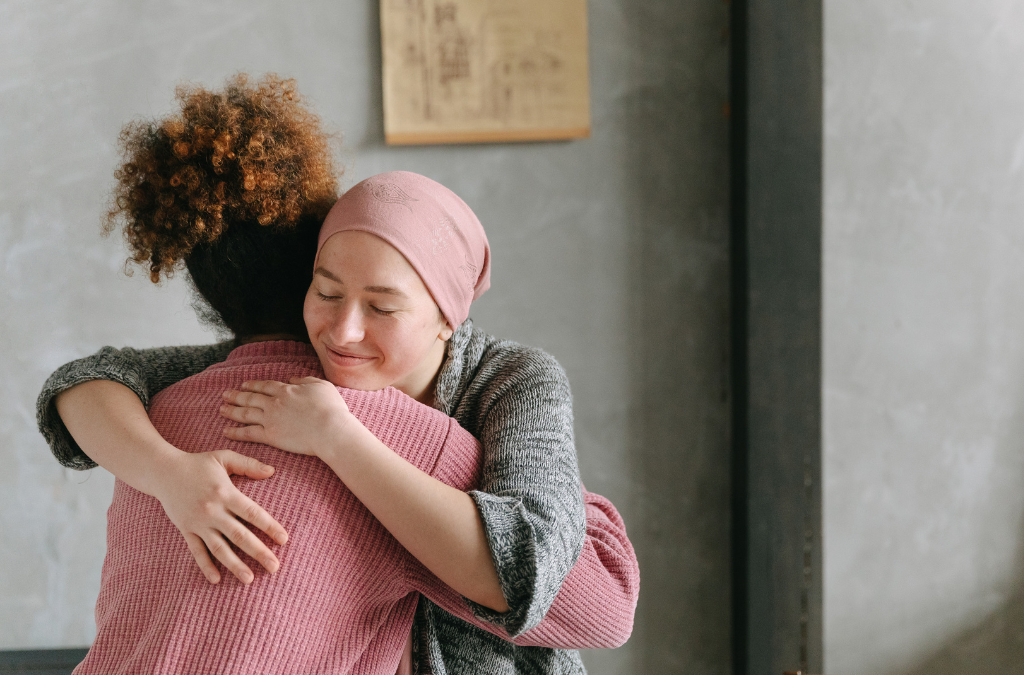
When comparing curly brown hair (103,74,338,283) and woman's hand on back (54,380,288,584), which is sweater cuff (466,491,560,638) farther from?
curly brown hair (103,74,338,283)

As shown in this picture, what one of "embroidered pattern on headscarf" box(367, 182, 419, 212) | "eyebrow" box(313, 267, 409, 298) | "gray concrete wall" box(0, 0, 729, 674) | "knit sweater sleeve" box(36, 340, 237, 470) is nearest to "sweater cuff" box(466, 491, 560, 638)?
"eyebrow" box(313, 267, 409, 298)

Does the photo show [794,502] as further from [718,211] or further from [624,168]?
[624,168]

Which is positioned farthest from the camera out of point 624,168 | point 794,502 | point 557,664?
point 624,168

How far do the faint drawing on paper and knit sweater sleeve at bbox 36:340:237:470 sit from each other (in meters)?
0.80

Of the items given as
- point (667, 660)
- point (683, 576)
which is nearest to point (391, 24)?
point (683, 576)

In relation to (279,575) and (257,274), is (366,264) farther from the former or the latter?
(279,575)

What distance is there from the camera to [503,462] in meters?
0.82

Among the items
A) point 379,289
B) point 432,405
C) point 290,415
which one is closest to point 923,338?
point 432,405

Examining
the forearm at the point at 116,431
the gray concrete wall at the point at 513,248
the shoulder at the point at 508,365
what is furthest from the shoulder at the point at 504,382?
the gray concrete wall at the point at 513,248

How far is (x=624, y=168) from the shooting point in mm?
1743

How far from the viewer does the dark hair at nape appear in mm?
915

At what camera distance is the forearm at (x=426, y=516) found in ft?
2.42

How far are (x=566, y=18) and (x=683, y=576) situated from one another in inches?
56.3

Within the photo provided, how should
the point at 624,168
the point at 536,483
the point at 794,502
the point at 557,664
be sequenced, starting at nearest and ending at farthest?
the point at 536,483 < the point at 557,664 < the point at 794,502 < the point at 624,168
